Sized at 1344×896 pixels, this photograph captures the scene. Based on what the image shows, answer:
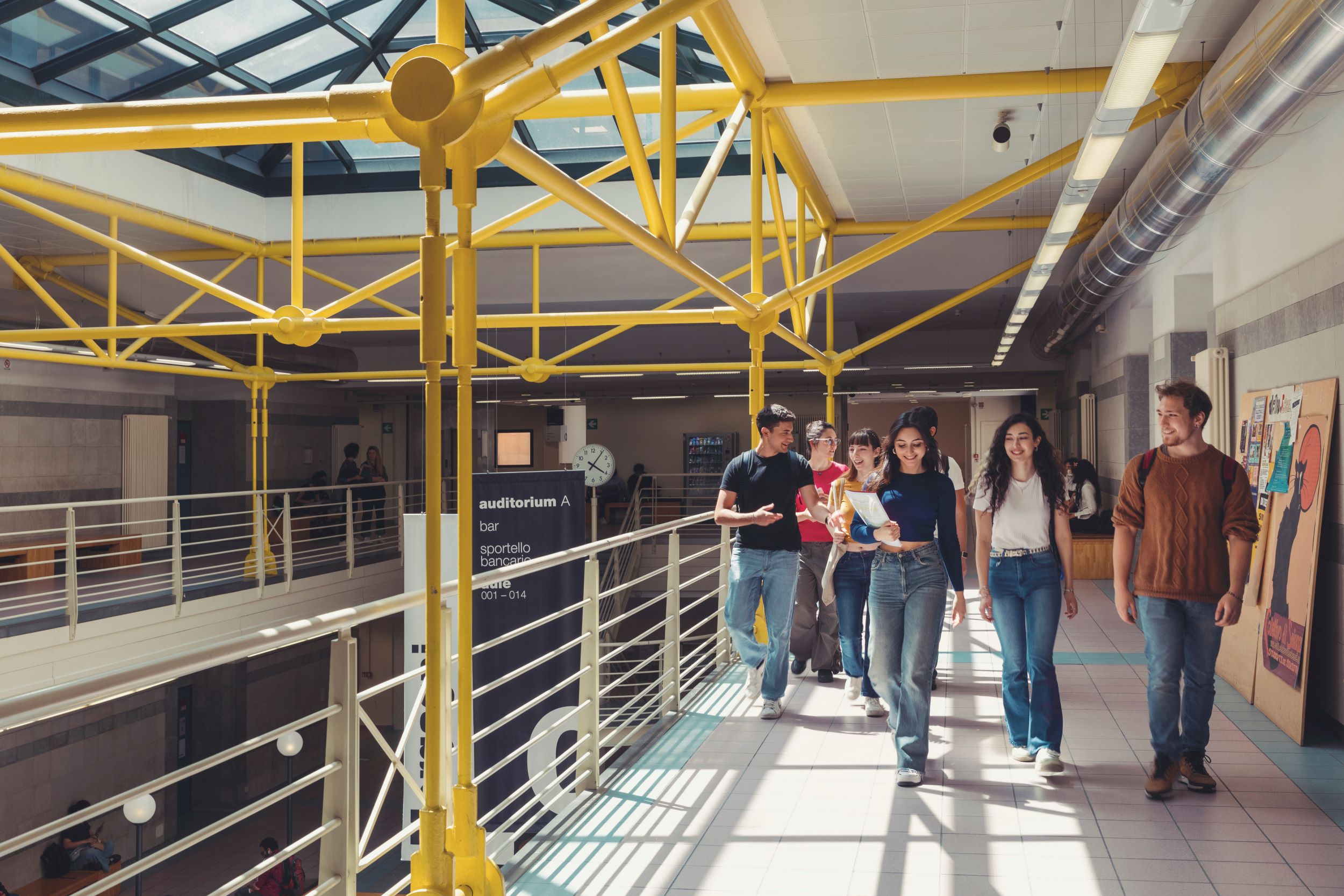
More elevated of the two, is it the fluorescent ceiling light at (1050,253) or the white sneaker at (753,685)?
the fluorescent ceiling light at (1050,253)

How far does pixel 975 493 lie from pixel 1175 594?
0.85 meters

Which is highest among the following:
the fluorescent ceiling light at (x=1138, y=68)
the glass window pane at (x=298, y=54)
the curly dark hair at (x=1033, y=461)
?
the glass window pane at (x=298, y=54)

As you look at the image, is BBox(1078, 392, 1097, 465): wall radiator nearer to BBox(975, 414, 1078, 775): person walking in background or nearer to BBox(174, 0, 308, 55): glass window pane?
BBox(975, 414, 1078, 775): person walking in background

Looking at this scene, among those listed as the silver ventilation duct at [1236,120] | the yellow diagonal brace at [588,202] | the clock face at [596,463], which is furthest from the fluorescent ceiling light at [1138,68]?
the clock face at [596,463]

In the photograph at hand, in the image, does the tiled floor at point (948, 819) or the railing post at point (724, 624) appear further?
the railing post at point (724, 624)

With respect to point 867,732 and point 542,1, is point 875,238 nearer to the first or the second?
point 542,1

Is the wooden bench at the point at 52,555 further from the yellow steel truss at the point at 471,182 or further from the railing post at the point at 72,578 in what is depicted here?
the yellow steel truss at the point at 471,182

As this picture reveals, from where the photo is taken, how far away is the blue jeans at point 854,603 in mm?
5398

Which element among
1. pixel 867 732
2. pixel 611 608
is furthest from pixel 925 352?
pixel 867 732

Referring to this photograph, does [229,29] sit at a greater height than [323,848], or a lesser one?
greater

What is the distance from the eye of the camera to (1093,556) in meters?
11.5

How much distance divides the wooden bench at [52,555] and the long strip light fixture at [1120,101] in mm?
7870

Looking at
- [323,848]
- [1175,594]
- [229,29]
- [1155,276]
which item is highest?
[229,29]

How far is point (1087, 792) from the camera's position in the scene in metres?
4.07
